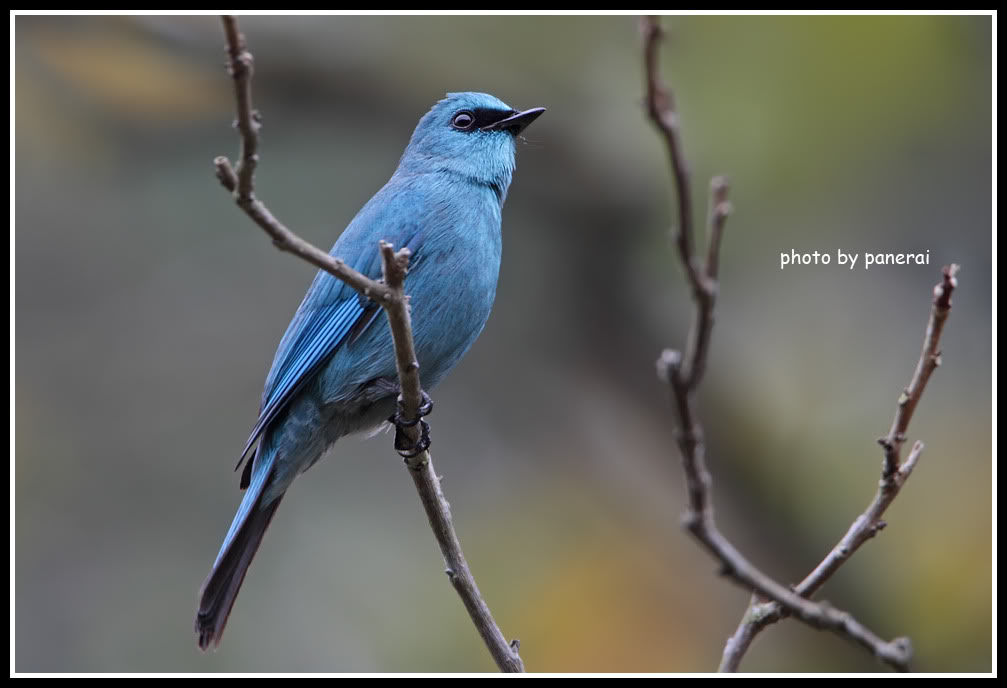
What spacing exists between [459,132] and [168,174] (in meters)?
4.80

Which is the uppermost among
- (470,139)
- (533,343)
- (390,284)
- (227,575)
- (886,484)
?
(470,139)

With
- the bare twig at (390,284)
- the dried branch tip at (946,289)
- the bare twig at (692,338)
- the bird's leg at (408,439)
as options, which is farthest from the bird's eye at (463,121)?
the bare twig at (692,338)

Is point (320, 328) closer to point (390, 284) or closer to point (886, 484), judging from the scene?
point (390, 284)

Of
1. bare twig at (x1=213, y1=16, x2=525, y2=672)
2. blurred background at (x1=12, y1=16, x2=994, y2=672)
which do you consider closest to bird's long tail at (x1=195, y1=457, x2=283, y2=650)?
bare twig at (x1=213, y1=16, x2=525, y2=672)

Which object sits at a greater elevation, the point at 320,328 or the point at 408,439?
the point at 320,328

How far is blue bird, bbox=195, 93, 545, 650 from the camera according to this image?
4.34 meters

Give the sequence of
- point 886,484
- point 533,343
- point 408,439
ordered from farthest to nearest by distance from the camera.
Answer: point 533,343 < point 408,439 < point 886,484

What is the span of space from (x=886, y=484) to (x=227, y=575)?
9.62 feet

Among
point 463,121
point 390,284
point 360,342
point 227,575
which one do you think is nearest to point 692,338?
point 390,284

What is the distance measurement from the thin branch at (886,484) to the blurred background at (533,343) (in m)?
4.18

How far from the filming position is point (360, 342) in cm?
437

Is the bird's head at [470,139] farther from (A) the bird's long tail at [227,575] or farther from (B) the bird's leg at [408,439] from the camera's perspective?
(A) the bird's long tail at [227,575]

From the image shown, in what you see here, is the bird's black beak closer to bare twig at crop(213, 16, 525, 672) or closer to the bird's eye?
the bird's eye

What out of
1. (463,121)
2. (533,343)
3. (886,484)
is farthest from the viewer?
(533,343)
